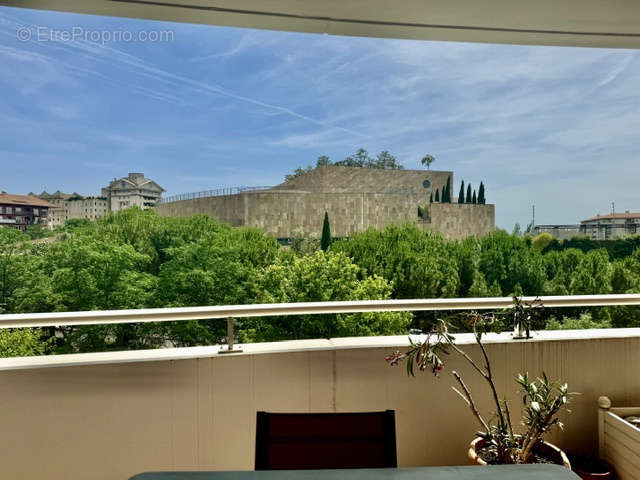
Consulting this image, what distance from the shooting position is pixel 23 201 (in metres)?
29.6

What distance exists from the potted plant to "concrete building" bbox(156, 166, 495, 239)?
1061 inches

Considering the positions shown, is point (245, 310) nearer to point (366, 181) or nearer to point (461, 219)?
point (461, 219)

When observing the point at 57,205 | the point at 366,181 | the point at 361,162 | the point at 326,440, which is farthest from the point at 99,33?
the point at 361,162

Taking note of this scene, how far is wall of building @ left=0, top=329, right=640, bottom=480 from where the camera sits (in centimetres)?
169

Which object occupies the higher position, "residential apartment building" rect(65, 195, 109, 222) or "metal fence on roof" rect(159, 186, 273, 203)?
"metal fence on roof" rect(159, 186, 273, 203)

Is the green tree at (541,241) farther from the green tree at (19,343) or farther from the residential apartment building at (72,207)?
the green tree at (19,343)

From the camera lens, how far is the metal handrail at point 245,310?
1670 mm

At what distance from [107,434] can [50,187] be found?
123 feet

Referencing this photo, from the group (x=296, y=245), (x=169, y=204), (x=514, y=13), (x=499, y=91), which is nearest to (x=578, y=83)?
(x=499, y=91)

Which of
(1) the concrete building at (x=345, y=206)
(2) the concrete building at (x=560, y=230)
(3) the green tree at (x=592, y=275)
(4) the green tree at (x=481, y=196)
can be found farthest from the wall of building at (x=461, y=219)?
(3) the green tree at (x=592, y=275)

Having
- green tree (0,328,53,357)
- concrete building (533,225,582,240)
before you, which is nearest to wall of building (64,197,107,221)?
green tree (0,328,53,357)

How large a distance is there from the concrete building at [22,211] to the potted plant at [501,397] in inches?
1170

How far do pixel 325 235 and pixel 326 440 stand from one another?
28.0m

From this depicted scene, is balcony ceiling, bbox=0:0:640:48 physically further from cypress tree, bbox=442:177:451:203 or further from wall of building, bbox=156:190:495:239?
cypress tree, bbox=442:177:451:203
